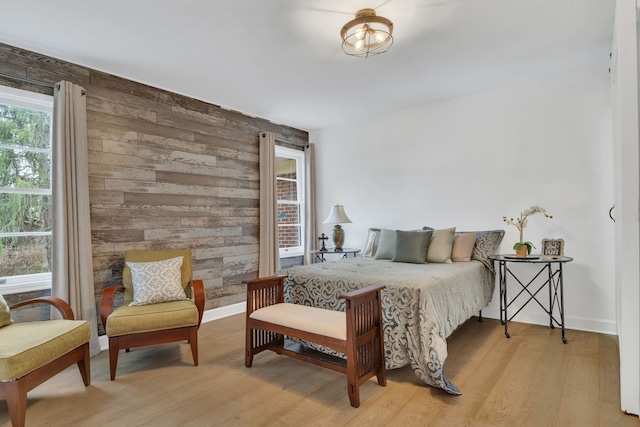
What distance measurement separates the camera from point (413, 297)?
2.42 metres

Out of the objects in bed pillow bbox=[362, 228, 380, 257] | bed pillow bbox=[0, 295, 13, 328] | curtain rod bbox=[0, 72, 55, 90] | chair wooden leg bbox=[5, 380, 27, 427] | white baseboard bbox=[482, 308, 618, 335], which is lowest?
white baseboard bbox=[482, 308, 618, 335]

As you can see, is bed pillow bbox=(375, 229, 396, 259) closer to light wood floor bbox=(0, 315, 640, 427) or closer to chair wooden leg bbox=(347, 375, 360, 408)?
light wood floor bbox=(0, 315, 640, 427)

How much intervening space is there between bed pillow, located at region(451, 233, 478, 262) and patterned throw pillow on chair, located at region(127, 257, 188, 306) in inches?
105

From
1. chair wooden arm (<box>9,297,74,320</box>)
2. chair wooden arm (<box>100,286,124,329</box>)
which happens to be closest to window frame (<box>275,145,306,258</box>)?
chair wooden arm (<box>100,286,124,329</box>)

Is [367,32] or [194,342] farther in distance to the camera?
[194,342]

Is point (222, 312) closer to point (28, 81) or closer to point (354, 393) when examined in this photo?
point (354, 393)

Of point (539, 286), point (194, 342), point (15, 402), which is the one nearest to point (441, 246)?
point (539, 286)

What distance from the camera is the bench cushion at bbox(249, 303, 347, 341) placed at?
2.29 metres

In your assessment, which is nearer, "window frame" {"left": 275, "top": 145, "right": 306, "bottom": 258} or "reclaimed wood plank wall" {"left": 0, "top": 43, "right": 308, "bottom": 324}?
"reclaimed wood plank wall" {"left": 0, "top": 43, "right": 308, "bottom": 324}

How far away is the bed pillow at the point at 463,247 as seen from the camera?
3666 millimetres

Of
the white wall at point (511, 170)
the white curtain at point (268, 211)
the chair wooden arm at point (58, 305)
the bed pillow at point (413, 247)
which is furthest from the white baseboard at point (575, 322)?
the chair wooden arm at point (58, 305)

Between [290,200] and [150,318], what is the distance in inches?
122

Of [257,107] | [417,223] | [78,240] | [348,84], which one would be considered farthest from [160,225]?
[417,223]

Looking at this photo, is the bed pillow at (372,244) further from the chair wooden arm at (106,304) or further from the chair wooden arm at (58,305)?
the chair wooden arm at (58,305)
